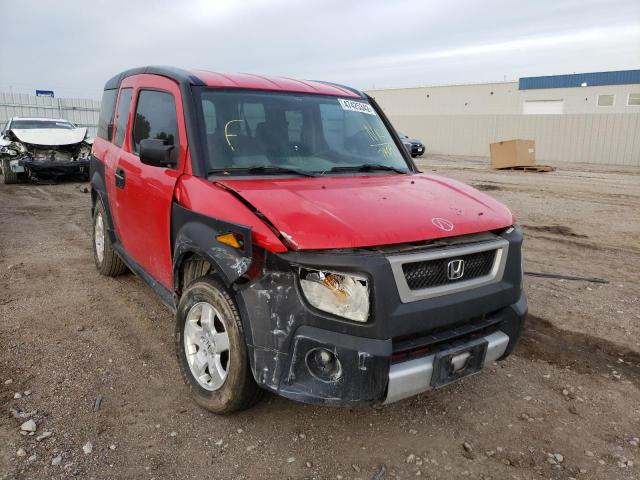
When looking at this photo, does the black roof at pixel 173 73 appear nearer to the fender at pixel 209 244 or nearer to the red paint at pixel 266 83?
the red paint at pixel 266 83

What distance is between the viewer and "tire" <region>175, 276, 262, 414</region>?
2.59 meters

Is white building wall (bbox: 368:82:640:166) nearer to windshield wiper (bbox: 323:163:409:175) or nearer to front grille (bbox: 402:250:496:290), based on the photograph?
windshield wiper (bbox: 323:163:409:175)

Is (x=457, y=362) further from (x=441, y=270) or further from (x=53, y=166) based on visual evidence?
(x=53, y=166)

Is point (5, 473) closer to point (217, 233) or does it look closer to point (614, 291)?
point (217, 233)

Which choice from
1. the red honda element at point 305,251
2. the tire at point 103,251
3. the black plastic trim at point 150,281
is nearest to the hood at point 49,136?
the tire at point 103,251

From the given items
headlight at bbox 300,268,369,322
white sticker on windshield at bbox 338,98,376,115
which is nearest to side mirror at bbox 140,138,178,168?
headlight at bbox 300,268,369,322

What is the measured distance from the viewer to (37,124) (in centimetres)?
1343

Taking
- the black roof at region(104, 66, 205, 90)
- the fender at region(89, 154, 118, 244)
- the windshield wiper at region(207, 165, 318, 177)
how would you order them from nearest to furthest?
the windshield wiper at region(207, 165, 318, 177) < the black roof at region(104, 66, 205, 90) < the fender at region(89, 154, 118, 244)

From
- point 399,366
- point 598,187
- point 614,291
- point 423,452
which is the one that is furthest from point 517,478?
point 598,187

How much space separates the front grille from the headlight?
25 cm

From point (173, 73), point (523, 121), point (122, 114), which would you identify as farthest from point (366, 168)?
point (523, 121)

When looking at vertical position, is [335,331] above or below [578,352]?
above

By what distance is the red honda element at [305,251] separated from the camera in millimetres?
2322

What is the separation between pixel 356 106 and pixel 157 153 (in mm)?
1714
